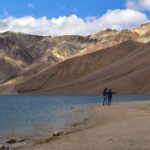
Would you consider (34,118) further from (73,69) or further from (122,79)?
(73,69)

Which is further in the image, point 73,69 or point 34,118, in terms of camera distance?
point 73,69

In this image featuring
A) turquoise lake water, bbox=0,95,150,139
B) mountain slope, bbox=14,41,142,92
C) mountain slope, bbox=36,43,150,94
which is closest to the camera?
turquoise lake water, bbox=0,95,150,139

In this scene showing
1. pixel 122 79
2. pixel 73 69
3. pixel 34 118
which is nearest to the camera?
pixel 34 118

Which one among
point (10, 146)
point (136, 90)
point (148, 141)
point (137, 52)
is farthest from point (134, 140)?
point (137, 52)

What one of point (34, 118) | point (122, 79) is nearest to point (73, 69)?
point (122, 79)

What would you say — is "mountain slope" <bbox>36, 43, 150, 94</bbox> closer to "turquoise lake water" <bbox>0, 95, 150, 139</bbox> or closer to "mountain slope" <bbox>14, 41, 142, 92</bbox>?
"mountain slope" <bbox>14, 41, 142, 92</bbox>

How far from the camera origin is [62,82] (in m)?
182

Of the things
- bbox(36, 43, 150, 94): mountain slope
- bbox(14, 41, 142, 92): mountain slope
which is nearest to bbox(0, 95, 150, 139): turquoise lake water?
bbox(36, 43, 150, 94): mountain slope

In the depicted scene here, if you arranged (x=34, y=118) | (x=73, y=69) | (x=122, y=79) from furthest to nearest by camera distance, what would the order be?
(x=73, y=69)
(x=122, y=79)
(x=34, y=118)

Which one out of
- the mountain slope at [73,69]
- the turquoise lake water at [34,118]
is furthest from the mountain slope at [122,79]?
the turquoise lake water at [34,118]

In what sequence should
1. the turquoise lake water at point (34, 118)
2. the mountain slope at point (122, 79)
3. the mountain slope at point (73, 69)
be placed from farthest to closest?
the mountain slope at point (73, 69) < the mountain slope at point (122, 79) < the turquoise lake water at point (34, 118)

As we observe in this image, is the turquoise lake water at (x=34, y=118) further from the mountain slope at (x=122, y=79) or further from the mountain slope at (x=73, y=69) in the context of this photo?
the mountain slope at (x=73, y=69)

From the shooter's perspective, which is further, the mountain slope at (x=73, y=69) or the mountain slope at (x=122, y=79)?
the mountain slope at (x=73, y=69)

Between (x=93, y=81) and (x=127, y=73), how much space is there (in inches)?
528
